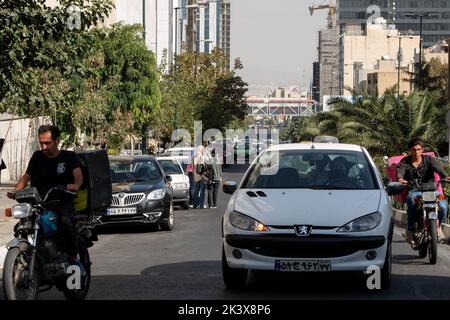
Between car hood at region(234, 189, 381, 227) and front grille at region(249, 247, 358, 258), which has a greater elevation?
car hood at region(234, 189, 381, 227)

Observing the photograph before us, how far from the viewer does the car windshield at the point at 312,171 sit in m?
12.4

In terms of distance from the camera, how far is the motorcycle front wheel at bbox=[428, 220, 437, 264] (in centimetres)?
1439

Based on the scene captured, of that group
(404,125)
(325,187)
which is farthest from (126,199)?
(404,125)

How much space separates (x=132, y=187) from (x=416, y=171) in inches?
311

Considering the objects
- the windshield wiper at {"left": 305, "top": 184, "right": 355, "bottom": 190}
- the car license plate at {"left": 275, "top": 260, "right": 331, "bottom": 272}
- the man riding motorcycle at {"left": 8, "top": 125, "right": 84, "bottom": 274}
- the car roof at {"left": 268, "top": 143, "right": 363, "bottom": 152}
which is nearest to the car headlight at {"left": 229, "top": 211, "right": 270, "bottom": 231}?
the car license plate at {"left": 275, "top": 260, "right": 331, "bottom": 272}

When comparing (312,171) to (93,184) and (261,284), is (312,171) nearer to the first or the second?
(261,284)

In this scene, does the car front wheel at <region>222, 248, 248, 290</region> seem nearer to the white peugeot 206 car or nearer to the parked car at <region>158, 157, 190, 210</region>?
the white peugeot 206 car

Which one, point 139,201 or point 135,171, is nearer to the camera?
point 139,201

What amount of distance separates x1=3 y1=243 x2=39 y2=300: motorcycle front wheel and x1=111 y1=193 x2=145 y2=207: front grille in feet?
36.6

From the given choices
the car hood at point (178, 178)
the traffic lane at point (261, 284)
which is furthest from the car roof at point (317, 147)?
the car hood at point (178, 178)

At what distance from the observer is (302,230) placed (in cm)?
1113

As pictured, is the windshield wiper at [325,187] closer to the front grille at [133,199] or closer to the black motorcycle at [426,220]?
the black motorcycle at [426,220]
